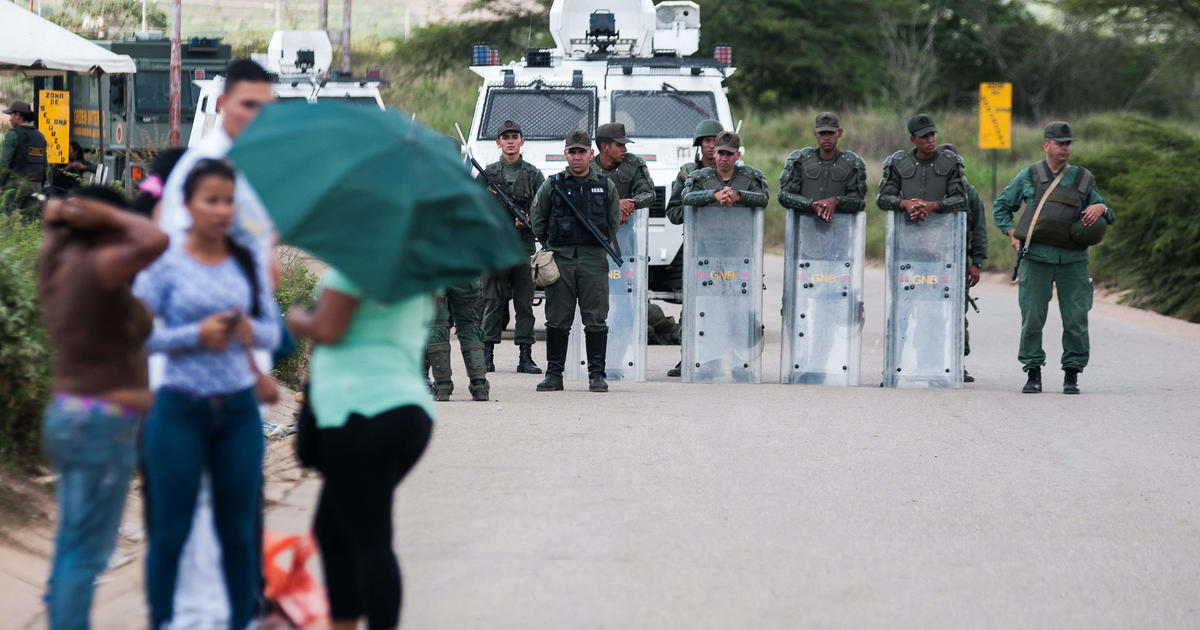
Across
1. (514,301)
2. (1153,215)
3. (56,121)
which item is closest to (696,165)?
(514,301)

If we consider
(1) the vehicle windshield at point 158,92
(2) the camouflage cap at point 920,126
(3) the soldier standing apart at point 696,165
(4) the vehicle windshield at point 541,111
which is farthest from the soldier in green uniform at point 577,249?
(1) the vehicle windshield at point 158,92

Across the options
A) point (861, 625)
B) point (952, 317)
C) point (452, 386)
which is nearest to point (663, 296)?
point (952, 317)

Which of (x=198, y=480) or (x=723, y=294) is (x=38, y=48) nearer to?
(x=723, y=294)

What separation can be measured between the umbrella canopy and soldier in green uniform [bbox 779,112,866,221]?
304 inches

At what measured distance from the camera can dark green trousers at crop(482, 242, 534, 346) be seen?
13.8 m

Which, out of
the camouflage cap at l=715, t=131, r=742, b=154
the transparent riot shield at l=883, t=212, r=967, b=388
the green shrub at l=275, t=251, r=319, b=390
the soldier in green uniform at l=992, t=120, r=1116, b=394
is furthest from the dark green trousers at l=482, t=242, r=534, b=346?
the soldier in green uniform at l=992, t=120, r=1116, b=394

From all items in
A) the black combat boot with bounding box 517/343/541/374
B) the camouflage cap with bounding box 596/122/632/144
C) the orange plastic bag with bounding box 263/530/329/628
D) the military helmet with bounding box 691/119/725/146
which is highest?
the military helmet with bounding box 691/119/725/146

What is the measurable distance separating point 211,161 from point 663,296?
469 inches

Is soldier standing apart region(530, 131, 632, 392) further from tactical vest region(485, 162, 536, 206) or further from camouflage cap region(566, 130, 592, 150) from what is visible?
tactical vest region(485, 162, 536, 206)

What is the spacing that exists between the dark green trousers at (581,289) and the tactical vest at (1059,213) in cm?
337

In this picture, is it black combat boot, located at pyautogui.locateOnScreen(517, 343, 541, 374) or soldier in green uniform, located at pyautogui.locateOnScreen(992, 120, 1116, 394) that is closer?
soldier in green uniform, located at pyautogui.locateOnScreen(992, 120, 1116, 394)

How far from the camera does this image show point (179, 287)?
4.55 m

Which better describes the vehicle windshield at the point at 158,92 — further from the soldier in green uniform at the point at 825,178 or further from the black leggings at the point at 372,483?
the black leggings at the point at 372,483

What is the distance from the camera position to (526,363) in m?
13.9
